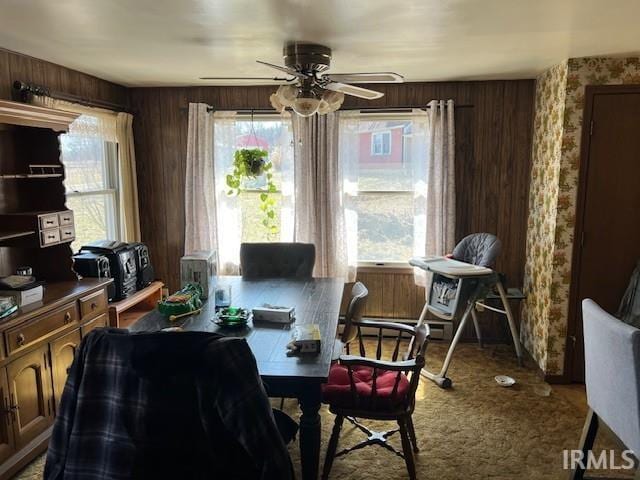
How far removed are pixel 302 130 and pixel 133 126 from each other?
5.00 ft

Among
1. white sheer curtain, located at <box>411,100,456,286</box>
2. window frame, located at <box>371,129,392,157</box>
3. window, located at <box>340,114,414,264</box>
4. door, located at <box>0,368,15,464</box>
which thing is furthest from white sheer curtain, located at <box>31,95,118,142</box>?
white sheer curtain, located at <box>411,100,456,286</box>

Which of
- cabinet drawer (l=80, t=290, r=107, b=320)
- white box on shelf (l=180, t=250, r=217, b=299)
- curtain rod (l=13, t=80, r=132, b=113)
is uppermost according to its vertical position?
curtain rod (l=13, t=80, r=132, b=113)

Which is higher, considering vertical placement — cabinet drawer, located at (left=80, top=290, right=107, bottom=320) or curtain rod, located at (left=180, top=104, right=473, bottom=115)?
curtain rod, located at (left=180, top=104, right=473, bottom=115)

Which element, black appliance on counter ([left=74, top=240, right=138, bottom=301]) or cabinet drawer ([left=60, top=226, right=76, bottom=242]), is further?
black appliance on counter ([left=74, top=240, right=138, bottom=301])

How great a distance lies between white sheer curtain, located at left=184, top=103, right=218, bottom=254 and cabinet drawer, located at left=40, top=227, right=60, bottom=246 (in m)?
1.40

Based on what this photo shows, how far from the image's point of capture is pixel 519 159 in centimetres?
397

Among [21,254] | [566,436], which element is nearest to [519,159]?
[566,436]

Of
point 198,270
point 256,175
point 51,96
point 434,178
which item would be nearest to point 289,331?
point 198,270

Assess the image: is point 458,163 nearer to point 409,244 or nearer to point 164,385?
point 409,244

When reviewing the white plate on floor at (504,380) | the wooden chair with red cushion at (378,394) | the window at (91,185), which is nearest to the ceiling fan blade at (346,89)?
the wooden chair with red cushion at (378,394)

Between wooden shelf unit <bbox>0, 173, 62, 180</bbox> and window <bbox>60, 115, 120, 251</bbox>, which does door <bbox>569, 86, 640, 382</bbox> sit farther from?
window <bbox>60, 115, 120, 251</bbox>

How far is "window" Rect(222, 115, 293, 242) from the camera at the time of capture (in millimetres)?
4141

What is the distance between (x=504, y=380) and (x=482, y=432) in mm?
741

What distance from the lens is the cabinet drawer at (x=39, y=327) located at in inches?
91.7
